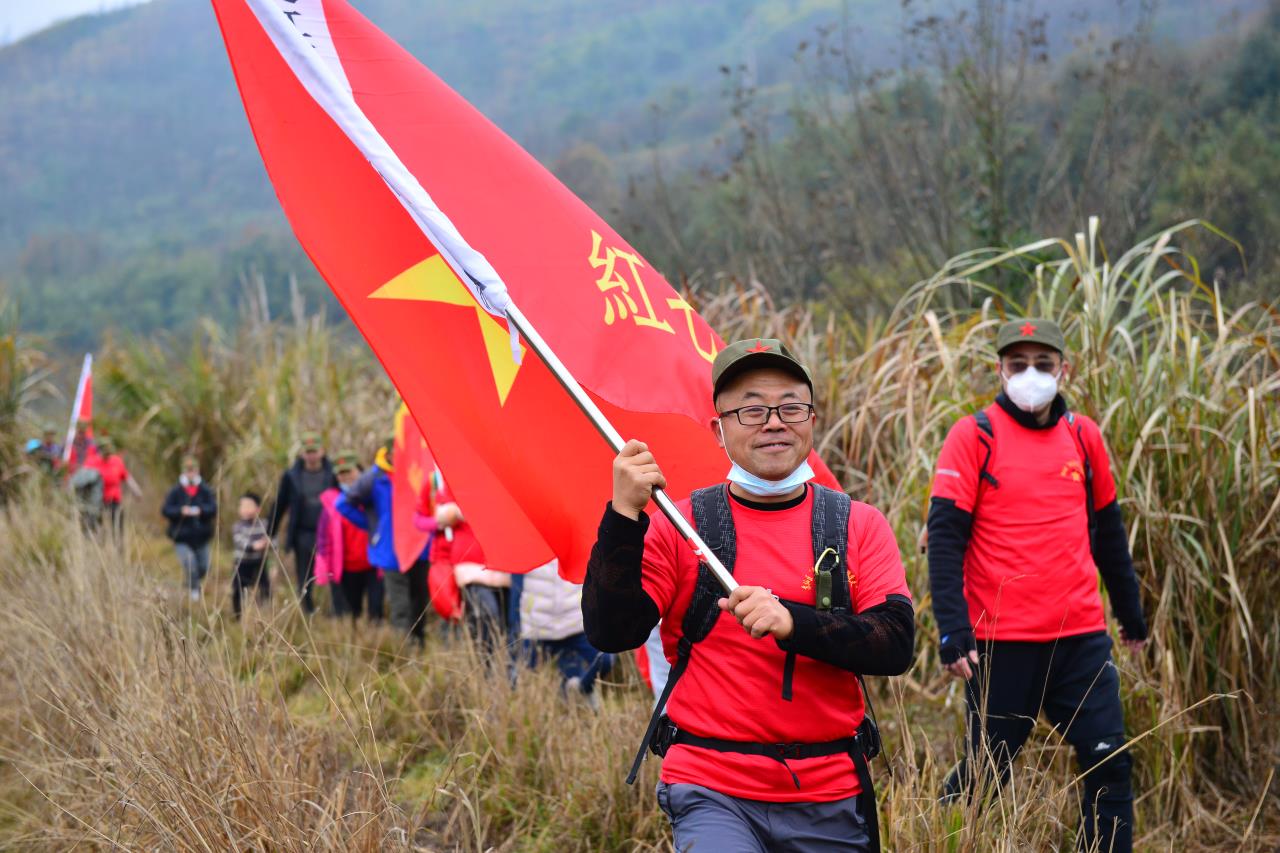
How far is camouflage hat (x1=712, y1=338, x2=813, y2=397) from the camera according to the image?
2.88 m

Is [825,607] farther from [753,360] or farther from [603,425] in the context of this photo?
[603,425]

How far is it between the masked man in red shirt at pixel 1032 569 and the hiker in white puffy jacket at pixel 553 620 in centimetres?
267

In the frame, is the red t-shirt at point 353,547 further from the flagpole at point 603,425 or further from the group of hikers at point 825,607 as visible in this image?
the flagpole at point 603,425

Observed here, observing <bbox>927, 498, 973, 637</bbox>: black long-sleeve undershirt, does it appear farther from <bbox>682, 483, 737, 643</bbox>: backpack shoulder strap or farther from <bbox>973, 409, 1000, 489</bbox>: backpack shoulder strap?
<bbox>682, 483, 737, 643</bbox>: backpack shoulder strap

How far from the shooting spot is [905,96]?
1470 cm

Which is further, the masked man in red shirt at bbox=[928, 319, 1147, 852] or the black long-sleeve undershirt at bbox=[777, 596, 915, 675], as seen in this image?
the masked man in red shirt at bbox=[928, 319, 1147, 852]

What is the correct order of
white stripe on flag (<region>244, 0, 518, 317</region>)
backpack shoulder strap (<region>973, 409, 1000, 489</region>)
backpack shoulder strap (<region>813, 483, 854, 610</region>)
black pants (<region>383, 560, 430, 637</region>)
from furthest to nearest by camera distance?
black pants (<region>383, 560, 430, 637</region>) < backpack shoulder strap (<region>973, 409, 1000, 489</region>) < white stripe on flag (<region>244, 0, 518, 317</region>) < backpack shoulder strap (<region>813, 483, 854, 610</region>)

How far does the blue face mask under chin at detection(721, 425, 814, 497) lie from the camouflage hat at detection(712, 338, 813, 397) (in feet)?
0.69

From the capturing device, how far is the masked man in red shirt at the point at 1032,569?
4059mm

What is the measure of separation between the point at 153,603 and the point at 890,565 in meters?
2.58

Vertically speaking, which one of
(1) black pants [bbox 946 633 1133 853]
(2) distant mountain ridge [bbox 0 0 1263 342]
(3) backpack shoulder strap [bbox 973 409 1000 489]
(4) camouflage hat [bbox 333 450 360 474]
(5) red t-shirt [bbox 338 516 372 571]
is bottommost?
(5) red t-shirt [bbox 338 516 372 571]

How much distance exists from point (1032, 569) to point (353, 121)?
2592mm

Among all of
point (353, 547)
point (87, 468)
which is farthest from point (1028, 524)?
point (87, 468)

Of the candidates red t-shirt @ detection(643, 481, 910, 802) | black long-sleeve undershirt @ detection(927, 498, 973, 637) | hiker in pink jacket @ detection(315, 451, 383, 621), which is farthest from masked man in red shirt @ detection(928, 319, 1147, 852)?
hiker in pink jacket @ detection(315, 451, 383, 621)
